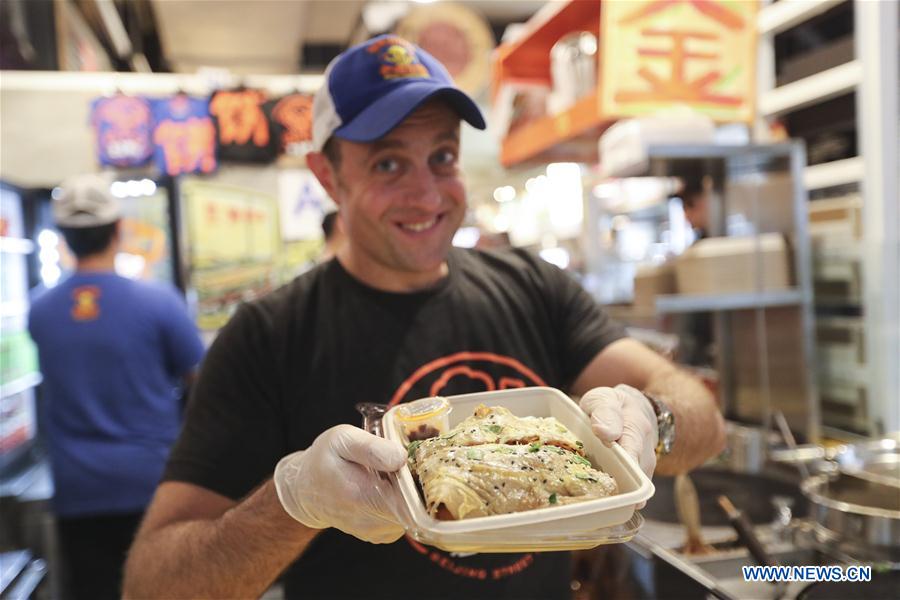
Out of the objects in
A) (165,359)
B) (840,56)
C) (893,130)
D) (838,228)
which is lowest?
(165,359)

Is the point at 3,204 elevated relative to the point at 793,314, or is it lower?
elevated

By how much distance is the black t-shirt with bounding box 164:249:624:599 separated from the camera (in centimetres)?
121

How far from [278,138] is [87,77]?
1.29 metres

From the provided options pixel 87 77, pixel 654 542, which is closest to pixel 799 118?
pixel 654 542

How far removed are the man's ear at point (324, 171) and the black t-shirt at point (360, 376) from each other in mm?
150

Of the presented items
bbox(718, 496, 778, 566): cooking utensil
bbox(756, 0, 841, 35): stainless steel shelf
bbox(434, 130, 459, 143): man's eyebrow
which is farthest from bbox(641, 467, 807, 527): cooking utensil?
bbox(756, 0, 841, 35): stainless steel shelf

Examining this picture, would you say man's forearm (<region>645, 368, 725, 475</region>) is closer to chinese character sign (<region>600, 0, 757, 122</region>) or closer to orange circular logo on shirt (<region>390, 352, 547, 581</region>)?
orange circular logo on shirt (<region>390, 352, 547, 581</region>)

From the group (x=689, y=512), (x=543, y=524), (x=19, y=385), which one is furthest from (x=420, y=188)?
(x=19, y=385)

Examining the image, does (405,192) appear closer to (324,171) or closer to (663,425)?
(324,171)

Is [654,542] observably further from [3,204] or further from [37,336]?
[3,204]

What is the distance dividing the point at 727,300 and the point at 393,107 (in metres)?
1.93

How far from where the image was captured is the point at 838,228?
2.85 metres

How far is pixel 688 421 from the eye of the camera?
113 cm

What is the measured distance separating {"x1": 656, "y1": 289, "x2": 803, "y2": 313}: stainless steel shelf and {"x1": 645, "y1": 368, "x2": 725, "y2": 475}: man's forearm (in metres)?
1.39
